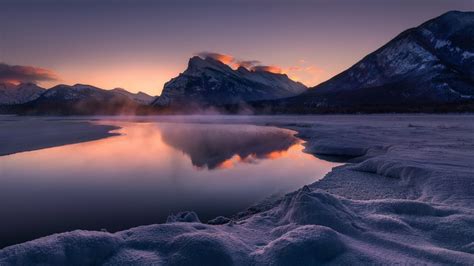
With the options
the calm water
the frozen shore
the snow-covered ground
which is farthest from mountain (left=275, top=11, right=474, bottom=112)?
the snow-covered ground

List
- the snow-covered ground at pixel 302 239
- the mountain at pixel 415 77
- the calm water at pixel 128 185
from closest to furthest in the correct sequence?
the snow-covered ground at pixel 302 239, the calm water at pixel 128 185, the mountain at pixel 415 77

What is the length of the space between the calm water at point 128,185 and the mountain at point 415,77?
330ft

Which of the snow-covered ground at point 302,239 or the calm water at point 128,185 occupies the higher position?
the snow-covered ground at point 302,239

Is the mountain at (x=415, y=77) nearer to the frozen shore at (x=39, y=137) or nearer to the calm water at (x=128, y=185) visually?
the frozen shore at (x=39, y=137)

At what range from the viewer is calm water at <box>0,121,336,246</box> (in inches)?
346

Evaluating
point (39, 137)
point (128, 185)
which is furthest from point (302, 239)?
point (39, 137)

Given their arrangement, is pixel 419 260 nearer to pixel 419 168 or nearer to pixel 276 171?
pixel 419 168

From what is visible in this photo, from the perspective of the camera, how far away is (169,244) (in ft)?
16.3

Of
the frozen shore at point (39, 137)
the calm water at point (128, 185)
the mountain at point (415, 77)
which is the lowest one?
the calm water at point (128, 185)

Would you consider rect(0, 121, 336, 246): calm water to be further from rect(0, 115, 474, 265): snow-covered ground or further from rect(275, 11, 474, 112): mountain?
rect(275, 11, 474, 112): mountain

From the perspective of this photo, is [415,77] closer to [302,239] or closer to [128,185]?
[128,185]

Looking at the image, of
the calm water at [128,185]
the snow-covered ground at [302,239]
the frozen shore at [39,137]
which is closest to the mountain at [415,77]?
the frozen shore at [39,137]

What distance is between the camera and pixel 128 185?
12797 mm

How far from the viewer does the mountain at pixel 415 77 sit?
5271 inches
